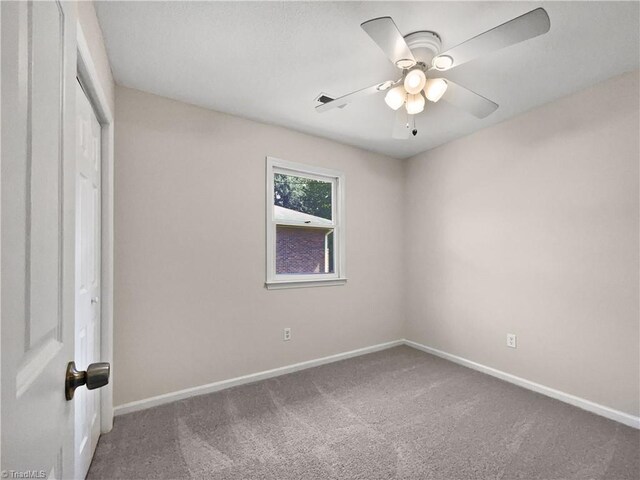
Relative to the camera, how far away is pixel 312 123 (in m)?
2.95

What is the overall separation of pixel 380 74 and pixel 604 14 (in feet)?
3.95

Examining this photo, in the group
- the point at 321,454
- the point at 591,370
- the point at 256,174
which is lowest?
the point at 321,454

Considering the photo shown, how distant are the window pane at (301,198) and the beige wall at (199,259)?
0.23 metres

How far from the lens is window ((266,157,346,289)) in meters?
3.00

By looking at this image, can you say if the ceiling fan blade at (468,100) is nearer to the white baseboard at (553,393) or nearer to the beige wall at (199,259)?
the beige wall at (199,259)

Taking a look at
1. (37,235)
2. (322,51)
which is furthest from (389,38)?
(37,235)

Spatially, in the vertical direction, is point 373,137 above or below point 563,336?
above

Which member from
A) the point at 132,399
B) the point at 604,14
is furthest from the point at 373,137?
the point at 132,399

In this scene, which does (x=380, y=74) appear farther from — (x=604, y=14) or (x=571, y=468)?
(x=571, y=468)

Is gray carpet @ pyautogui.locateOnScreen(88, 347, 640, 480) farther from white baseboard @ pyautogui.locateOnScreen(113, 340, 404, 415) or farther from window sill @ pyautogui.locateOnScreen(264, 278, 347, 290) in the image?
window sill @ pyautogui.locateOnScreen(264, 278, 347, 290)

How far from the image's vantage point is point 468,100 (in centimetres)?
185

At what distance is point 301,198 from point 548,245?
2.31 m

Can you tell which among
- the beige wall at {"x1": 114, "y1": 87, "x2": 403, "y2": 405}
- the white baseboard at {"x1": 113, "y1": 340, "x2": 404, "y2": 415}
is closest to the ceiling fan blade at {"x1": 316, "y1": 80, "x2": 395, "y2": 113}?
the beige wall at {"x1": 114, "y1": 87, "x2": 403, "y2": 405}

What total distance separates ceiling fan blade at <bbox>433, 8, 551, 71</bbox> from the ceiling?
11.5 inches
